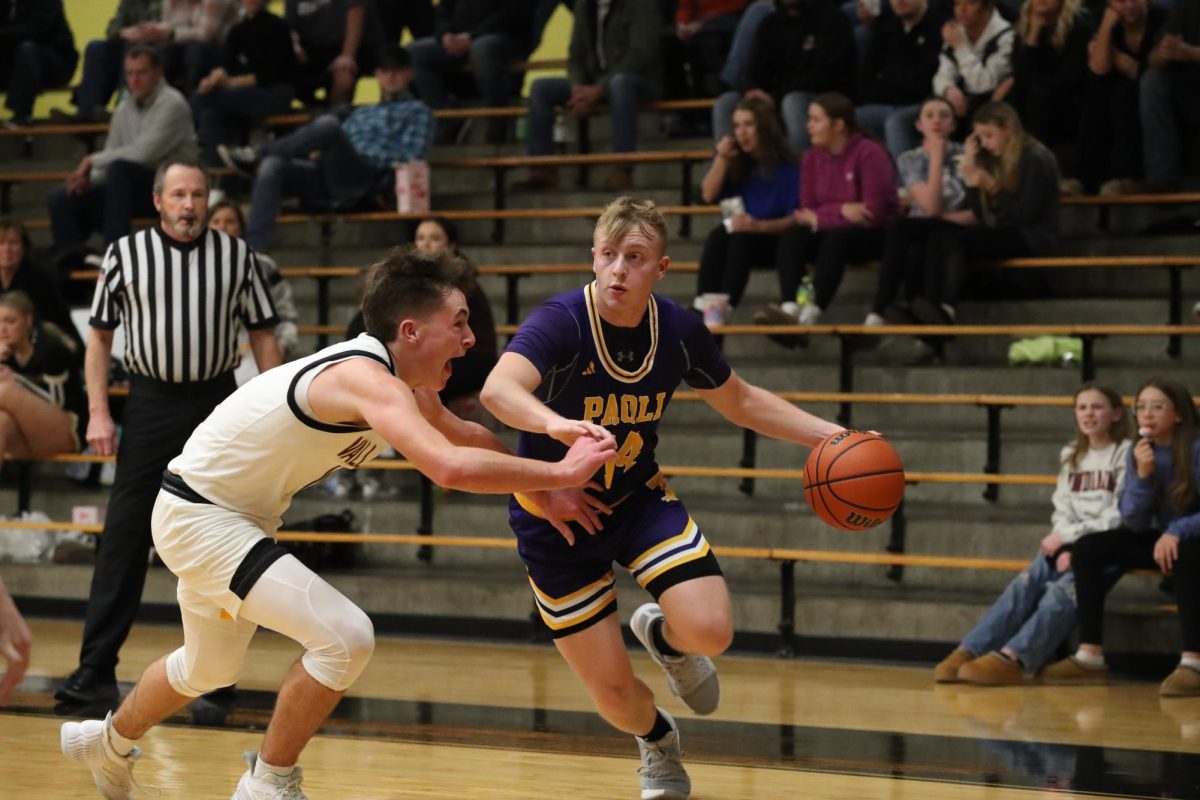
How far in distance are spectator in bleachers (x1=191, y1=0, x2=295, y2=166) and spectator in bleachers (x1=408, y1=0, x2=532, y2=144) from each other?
2.87 ft

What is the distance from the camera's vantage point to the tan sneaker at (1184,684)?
6.36 metres

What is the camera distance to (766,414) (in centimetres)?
478

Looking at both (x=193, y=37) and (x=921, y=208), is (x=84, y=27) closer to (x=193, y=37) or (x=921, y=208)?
(x=193, y=37)

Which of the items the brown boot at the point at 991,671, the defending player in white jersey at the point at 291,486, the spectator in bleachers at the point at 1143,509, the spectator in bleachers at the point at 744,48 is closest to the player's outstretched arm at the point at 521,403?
the defending player in white jersey at the point at 291,486

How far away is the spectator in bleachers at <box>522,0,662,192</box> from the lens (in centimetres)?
1020

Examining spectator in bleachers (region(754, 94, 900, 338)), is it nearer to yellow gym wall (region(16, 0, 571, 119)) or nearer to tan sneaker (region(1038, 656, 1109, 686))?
tan sneaker (region(1038, 656, 1109, 686))

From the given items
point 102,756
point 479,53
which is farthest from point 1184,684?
point 479,53

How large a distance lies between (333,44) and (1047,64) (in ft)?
16.1

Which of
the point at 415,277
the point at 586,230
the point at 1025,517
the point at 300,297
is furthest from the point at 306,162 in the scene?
the point at 415,277

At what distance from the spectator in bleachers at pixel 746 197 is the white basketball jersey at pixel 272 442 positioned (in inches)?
181

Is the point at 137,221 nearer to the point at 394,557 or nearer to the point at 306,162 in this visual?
the point at 306,162

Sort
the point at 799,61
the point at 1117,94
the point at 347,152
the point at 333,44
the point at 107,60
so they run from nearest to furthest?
1. the point at 1117,94
2. the point at 799,61
3. the point at 347,152
4. the point at 333,44
5. the point at 107,60

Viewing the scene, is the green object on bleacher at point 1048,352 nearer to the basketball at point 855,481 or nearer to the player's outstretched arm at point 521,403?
the basketball at point 855,481

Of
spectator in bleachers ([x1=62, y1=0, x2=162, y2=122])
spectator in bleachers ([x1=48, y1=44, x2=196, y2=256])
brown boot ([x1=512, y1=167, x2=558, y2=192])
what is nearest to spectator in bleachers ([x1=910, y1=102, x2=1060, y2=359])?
brown boot ([x1=512, y1=167, x2=558, y2=192])
